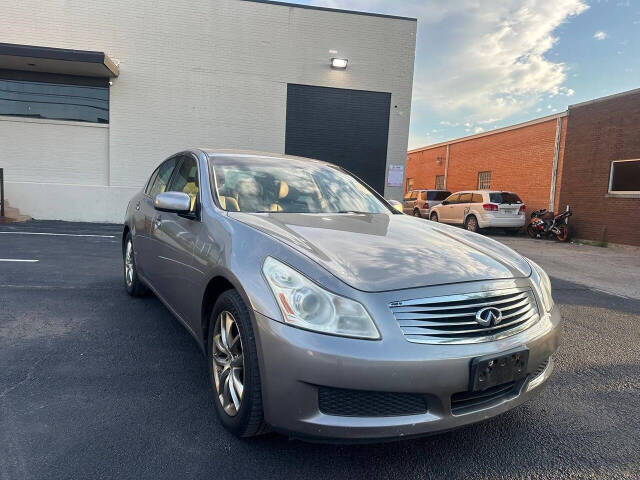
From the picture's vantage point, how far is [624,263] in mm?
9859

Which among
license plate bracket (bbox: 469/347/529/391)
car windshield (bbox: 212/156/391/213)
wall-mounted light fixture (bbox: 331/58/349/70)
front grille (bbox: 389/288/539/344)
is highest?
wall-mounted light fixture (bbox: 331/58/349/70)

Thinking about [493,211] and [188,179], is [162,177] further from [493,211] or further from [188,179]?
[493,211]

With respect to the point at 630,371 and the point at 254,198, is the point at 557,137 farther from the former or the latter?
the point at 254,198

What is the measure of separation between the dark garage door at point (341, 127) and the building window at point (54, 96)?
5728 mm

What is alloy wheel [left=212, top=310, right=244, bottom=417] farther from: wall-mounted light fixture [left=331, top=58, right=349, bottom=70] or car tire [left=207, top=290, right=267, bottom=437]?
wall-mounted light fixture [left=331, top=58, right=349, bottom=70]

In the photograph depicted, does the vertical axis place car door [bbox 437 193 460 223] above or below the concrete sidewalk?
above

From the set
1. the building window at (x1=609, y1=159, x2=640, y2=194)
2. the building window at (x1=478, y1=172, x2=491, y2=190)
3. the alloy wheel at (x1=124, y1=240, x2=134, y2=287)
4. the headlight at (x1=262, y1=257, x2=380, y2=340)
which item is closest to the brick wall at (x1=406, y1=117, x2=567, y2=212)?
the building window at (x1=478, y1=172, x2=491, y2=190)

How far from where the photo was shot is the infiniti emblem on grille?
79.5 inches

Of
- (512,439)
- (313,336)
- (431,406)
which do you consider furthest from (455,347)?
(512,439)

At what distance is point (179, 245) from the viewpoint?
3.10 meters

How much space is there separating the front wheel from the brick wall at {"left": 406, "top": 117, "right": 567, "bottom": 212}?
213 centimetres

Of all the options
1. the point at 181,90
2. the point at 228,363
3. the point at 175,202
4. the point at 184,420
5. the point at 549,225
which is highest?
the point at 181,90

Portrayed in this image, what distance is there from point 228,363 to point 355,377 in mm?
846

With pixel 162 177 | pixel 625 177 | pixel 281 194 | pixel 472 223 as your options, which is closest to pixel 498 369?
pixel 281 194
